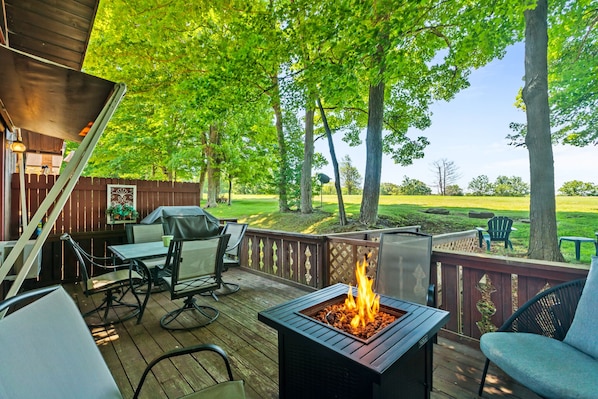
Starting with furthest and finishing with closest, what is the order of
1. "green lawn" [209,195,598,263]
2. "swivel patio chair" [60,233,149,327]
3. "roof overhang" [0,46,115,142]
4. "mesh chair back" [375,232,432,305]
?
"green lawn" [209,195,598,263] → "swivel patio chair" [60,233,149,327] → "mesh chair back" [375,232,432,305] → "roof overhang" [0,46,115,142]

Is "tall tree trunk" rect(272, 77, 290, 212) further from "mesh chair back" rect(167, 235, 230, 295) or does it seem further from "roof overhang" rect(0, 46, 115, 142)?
"roof overhang" rect(0, 46, 115, 142)

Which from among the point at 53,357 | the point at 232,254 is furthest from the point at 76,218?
the point at 53,357

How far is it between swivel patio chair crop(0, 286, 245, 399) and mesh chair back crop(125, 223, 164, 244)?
11.0ft

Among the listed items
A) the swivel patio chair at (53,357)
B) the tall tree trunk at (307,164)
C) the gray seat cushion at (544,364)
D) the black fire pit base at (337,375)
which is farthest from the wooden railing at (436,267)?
the tall tree trunk at (307,164)

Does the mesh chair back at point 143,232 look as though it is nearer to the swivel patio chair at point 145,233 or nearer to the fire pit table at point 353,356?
the swivel patio chair at point 145,233

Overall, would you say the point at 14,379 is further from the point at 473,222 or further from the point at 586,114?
the point at 473,222

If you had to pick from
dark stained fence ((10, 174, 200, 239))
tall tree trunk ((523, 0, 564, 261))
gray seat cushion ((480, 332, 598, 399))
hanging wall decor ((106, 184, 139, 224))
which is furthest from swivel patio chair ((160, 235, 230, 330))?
tall tree trunk ((523, 0, 564, 261))

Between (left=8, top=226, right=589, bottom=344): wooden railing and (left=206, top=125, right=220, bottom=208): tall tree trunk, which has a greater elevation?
(left=206, top=125, right=220, bottom=208): tall tree trunk

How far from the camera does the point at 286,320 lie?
164 centimetres

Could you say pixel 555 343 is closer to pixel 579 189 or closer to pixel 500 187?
pixel 579 189

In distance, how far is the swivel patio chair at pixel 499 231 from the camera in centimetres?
662

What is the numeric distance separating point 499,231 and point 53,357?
27.7 feet

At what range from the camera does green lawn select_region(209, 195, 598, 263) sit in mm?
7438

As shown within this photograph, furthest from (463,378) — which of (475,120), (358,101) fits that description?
(475,120)
